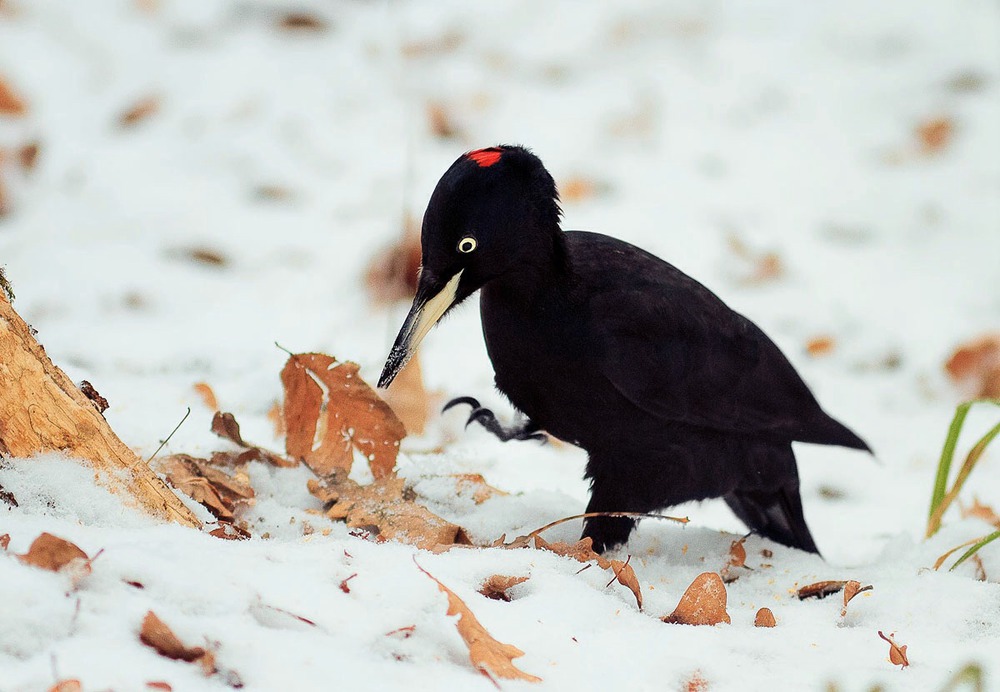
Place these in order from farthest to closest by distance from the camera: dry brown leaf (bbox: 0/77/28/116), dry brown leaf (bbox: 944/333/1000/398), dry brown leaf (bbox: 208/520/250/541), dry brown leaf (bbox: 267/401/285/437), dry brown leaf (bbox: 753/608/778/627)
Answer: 1. dry brown leaf (bbox: 0/77/28/116)
2. dry brown leaf (bbox: 944/333/1000/398)
3. dry brown leaf (bbox: 267/401/285/437)
4. dry brown leaf (bbox: 753/608/778/627)
5. dry brown leaf (bbox: 208/520/250/541)

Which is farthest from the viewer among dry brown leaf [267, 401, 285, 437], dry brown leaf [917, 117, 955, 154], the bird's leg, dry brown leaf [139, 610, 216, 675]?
dry brown leaf [917, 117, 955, 154]

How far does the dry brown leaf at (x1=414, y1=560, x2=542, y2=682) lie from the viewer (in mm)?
1498

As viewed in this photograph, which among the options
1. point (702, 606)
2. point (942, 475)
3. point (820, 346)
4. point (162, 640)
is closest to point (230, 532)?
point (162, 640)

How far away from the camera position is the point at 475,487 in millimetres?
2592

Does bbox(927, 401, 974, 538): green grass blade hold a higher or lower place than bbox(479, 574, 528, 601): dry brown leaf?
higher

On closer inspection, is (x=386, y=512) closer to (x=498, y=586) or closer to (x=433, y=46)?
(x=498, y=586)

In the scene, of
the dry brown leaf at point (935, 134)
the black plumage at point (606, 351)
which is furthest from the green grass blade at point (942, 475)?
the dry brown leaf at point (935, 134)

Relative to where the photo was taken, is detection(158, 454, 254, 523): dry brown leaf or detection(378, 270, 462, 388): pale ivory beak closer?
detection(158, 454, 254, 523): dry brown leaf

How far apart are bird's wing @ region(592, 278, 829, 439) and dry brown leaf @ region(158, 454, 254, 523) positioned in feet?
2.69

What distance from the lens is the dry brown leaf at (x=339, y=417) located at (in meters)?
2.35

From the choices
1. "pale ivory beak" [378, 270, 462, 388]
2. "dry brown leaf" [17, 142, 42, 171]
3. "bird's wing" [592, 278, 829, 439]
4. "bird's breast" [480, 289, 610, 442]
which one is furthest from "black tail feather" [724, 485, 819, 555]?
"dry brown leaf" [17, 142, 42, 171]

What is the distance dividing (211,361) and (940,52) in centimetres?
418

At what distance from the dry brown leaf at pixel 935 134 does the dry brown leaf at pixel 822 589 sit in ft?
11.5

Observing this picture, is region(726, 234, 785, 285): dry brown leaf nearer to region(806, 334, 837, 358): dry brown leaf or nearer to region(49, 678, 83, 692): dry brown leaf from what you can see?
region(806, 334, 837, 358): dry brown leaf
